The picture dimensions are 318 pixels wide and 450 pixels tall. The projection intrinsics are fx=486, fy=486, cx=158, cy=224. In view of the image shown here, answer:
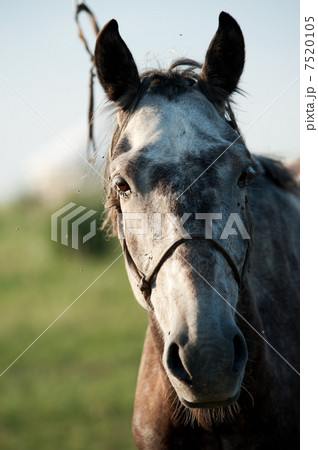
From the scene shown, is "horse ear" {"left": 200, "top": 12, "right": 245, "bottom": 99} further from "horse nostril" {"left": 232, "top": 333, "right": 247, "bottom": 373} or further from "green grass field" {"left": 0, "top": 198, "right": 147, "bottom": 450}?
"horse nostril" {"left": 232, "top": 333, "right": 247, "bottom": 373}

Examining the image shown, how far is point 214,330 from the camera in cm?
207

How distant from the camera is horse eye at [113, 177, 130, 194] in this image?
2.66 meters

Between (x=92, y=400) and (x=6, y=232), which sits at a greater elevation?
(x=92, y=400)

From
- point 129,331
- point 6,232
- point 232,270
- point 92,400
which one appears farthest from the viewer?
point 6,232

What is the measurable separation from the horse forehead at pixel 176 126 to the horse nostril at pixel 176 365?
0.96m

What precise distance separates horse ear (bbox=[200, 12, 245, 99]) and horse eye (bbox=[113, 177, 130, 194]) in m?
0.88

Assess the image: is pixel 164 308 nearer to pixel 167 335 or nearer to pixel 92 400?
pixel 167 335

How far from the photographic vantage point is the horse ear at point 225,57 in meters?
2.92

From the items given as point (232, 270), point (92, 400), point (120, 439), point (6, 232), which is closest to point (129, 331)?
point (92, 400)

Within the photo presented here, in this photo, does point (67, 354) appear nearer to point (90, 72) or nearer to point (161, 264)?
point (90, 72)

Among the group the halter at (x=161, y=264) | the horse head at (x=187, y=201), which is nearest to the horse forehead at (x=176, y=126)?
the horse head at (x=187, y=201)

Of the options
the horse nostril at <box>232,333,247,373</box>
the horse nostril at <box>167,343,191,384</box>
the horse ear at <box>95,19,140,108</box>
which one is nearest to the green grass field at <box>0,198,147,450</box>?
the horse ear at <box>95,19,140,108</box>

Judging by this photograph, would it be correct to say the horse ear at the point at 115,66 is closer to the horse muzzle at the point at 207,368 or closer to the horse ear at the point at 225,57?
the horse ear at the point at 225,57

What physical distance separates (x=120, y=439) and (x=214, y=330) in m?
5.16
